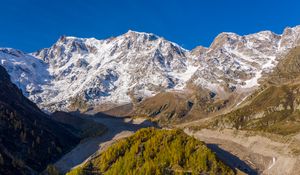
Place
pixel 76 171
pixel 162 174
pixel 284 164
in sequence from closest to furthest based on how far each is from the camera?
pixel 162 174 < pixel 76 171 < pixel 284 164

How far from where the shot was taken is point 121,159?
190m

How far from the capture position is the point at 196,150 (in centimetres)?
19500

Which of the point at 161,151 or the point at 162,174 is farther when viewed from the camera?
the point at 161,151

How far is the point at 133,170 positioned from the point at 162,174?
43.8ft

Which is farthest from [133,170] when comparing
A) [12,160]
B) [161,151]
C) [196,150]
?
[12,160]

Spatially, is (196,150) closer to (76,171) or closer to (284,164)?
(284,164)

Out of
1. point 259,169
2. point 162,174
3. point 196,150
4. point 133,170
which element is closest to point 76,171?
point 133,170

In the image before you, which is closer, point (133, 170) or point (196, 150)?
point (133, 170)

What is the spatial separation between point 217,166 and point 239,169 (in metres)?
16.2

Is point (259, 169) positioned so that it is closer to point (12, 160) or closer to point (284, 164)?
point (284, 164)

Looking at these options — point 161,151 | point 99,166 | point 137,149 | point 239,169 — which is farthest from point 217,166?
point 99,166

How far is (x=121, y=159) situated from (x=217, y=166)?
4470 cm

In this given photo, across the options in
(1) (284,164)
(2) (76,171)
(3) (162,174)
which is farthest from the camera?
(1) (284,164)

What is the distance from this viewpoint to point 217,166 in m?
181
